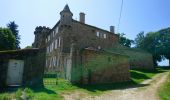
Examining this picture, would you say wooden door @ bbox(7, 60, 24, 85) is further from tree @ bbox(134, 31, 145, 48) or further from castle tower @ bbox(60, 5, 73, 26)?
tree @ bbox(134, 31, 145, 48)

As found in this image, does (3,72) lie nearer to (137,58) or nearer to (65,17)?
(65,17)

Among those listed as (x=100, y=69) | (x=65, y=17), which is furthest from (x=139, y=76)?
(x=65, y=17)

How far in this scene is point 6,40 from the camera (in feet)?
154

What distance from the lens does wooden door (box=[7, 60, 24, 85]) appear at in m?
19.1

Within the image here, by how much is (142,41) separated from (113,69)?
4777 centimetres

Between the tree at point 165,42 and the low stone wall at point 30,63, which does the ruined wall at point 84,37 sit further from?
the tree at point 165,42

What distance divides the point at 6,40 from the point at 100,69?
1179 inches

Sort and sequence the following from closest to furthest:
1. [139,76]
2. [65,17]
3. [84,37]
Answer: [139,76] → [65,17] → [84,37]

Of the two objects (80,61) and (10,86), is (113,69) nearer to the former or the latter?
(80,61)

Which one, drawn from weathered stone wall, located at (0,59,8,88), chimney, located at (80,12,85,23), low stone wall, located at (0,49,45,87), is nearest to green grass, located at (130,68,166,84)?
chimney, located at (80,12,85,23)

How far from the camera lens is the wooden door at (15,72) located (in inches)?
752

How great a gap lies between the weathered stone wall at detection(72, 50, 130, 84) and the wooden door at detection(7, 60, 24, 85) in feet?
19.2

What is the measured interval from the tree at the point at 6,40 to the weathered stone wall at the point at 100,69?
93.6 ft

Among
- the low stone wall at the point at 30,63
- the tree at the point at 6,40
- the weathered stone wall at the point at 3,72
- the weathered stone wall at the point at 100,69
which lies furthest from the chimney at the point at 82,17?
the weathered stone wall at the point at 3,72
